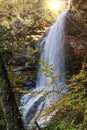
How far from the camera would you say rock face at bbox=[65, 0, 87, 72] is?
1020 cm

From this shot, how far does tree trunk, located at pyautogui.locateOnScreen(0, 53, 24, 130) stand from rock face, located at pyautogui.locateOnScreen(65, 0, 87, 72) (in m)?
6.24

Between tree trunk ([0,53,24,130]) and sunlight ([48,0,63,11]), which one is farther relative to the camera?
sunlight ([48,0,63,11])

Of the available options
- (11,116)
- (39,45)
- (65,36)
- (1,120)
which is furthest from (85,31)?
(11,116)

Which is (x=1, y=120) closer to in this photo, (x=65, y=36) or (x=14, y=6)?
(x=65, y=36)

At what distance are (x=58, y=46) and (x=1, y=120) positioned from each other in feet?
22.2

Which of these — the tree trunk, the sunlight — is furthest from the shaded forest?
the tree trunk

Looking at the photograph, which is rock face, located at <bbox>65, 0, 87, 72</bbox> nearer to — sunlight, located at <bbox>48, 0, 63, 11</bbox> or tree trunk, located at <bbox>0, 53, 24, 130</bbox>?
sunlight, located at <bbox>48, 0, 63, 11</bbox>

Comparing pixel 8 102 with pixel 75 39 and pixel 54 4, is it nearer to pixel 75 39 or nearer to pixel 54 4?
pixel 75 39

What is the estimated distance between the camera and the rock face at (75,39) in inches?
402

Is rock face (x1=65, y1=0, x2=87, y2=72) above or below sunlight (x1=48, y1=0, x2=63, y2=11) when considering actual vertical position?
below

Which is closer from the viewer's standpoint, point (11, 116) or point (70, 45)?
point (11, 116)

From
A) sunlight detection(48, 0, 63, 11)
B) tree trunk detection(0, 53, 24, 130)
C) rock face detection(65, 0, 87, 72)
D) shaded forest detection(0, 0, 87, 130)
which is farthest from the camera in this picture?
sunlight detection(48, 0, 63, 11)

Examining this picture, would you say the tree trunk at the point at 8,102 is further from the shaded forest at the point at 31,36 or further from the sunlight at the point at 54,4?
the sunlight at the point at 54,4

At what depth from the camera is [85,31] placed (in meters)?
10.2
